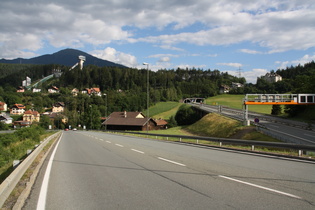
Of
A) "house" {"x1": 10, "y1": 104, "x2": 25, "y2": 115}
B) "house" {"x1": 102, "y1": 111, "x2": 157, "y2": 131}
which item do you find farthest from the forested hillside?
"house" {"x1": 102, "y1": 111, "x2": 157, "y2": 131}

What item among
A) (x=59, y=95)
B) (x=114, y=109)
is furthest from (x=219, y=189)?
(x=59, y=95)

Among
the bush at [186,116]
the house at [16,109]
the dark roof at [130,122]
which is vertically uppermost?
the house at [16,109]

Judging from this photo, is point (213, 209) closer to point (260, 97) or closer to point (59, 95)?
point (260, 97)

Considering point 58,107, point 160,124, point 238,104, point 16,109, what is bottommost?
point 160,124

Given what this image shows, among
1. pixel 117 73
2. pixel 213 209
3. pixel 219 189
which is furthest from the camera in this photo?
pixel 117 73

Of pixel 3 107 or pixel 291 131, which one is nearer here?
pixel 291 131

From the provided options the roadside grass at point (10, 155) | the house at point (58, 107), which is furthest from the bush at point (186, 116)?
the house at point (58, 107)

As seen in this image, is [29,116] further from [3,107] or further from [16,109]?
[3,107]

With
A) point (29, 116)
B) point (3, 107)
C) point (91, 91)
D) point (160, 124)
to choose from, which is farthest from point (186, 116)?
point (3, 107)

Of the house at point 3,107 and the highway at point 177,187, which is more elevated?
the house at point 3,107

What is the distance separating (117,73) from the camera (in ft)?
635

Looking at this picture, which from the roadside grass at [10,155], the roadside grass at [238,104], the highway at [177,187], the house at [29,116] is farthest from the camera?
the house at [29,116]

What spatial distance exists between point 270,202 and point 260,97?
41.2 metres

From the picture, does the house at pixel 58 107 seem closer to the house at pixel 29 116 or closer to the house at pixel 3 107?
the house at pixel 3 107
